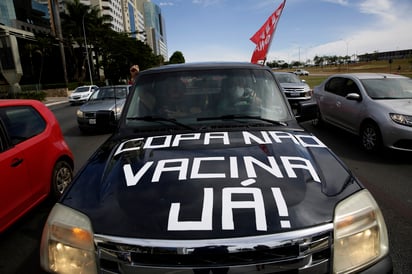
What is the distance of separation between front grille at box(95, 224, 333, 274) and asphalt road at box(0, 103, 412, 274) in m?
1.74

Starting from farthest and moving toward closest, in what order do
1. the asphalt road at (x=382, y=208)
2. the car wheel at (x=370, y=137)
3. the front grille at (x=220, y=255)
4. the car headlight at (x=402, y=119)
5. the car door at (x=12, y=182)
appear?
the car wheel at (x=370, y=137) → the car headlight at (x=402, y=119) → the car door at (x=12, y=182) → the asphalt road at (x=382, y=208) → the front grille at (x=220, y=255)

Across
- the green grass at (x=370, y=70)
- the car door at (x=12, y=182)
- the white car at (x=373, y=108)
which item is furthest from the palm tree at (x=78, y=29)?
the car door at (x=12, y=182)

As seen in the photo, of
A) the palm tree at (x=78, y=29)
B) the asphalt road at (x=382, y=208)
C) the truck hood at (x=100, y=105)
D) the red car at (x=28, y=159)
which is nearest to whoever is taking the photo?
the asphalt road at (x=382, y=208)

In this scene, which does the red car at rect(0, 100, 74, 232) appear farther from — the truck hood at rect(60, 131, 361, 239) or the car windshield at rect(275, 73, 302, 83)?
the car windshield at rect(275, 73, 302, 83)

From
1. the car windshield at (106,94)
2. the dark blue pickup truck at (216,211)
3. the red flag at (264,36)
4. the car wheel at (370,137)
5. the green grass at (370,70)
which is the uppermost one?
the red flag at (264,36)

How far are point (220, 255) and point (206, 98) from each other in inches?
63.4

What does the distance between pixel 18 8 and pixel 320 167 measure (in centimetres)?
7764

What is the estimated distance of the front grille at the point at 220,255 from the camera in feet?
4.51

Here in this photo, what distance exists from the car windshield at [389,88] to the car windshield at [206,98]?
195 inches

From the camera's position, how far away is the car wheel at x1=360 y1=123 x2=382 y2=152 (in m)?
6.17

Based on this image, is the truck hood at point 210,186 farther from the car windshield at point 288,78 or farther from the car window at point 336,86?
the car windshield at point 288,78

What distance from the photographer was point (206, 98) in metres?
2.74

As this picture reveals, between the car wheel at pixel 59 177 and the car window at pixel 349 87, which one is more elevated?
the car window at pixel 349 87

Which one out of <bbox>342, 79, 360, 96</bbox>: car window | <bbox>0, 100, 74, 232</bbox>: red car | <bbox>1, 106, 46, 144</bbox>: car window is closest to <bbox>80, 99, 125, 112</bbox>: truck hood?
<bbox>0, 100, 74, 232</bbox>: red car
